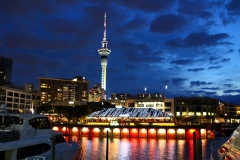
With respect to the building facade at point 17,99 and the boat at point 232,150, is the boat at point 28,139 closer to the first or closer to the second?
the boat at point 232,150

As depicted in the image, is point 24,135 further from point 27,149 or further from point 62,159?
point 62,159

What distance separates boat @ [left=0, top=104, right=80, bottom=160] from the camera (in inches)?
884

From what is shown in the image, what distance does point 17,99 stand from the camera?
165500mm

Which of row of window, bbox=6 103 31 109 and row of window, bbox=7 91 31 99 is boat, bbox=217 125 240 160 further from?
row of window, bbox=7 91 31 99

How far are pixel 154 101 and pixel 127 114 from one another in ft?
257

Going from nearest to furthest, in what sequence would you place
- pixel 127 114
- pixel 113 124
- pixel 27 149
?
1. pixel 27 149
2. pixel 113 124
3. pixel 127 114

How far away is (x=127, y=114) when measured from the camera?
336 feet

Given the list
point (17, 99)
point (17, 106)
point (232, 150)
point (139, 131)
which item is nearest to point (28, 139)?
point (232, 150)

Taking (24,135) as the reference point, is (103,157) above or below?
below

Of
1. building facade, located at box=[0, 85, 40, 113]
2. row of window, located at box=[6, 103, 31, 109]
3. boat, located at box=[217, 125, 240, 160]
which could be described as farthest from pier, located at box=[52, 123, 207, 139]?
boat, located at box=[217, 125, 240, 160]

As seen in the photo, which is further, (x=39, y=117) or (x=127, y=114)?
(x=127, y=114)

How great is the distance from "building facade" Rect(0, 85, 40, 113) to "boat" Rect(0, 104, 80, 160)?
407 ft

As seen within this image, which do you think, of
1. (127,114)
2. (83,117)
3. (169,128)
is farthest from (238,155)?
(83,117)

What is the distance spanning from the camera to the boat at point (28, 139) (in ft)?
73.7
